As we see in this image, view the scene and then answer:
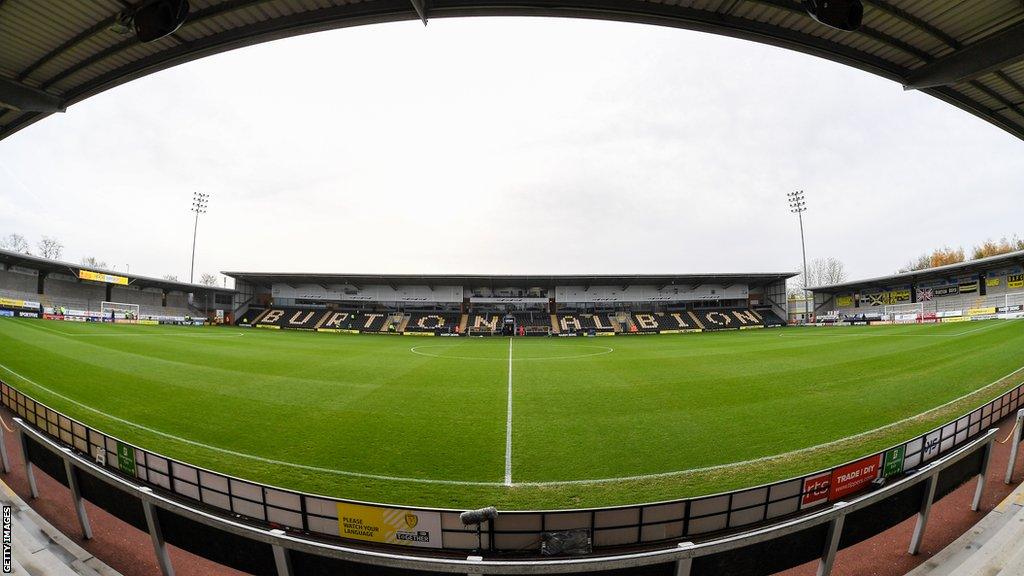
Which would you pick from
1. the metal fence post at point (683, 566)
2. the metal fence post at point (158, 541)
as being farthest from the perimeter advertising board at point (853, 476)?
the metal fence post at point (158, 541)

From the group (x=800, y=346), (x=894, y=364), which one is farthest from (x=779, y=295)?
(x=894, y=364)

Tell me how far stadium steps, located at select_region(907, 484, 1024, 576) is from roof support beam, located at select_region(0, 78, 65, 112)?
55.5ft

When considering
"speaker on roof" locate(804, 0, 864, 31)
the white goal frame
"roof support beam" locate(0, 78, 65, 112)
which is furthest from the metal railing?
the white goal frame

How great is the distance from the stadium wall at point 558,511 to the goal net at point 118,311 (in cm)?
5548

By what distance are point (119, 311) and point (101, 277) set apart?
4.60 meters

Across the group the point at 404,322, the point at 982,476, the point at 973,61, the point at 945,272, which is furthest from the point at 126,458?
the point at 945,272

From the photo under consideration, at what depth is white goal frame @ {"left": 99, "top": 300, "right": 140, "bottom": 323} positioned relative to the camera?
4581 centimetres

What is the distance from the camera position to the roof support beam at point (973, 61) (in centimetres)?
623

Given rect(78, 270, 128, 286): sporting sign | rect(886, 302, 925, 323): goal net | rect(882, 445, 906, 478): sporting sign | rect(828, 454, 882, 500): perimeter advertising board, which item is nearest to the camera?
rect(828, 454, 882, 500): perimeter advertising board

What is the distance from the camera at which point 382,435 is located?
10.5 meters

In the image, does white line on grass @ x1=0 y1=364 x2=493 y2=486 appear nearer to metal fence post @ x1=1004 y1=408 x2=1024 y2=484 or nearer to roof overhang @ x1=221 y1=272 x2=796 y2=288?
metal fence post @ x1=1004 y1=408 x2=1024 y2=484

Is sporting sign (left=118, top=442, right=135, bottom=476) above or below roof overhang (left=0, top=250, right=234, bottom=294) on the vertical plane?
below

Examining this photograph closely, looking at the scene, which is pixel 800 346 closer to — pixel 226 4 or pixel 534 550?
pixel 534 550

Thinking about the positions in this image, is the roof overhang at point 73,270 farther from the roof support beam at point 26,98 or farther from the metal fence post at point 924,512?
the metal fence post at point 924,512
